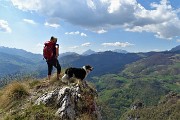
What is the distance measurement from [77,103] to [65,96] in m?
0.92

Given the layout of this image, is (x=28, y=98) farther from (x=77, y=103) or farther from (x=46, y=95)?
(x=77, y=103)

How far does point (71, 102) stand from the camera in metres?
15.7

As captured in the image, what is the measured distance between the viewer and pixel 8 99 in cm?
1717

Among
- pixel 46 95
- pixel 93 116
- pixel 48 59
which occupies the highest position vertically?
pixel 48 59

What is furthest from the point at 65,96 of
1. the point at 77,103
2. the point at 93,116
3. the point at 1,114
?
the point at 1,114

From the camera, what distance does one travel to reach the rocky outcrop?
14.9 meters

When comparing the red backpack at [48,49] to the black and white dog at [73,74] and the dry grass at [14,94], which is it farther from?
the dry grass at [14,94]

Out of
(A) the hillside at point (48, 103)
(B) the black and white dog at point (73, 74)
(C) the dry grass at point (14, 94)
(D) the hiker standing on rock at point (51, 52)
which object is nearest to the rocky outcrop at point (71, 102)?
(A) the hillside at point (48, 103)

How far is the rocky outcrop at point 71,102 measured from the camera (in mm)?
14875

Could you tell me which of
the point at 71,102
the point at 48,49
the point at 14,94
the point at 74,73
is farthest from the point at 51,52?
the point at 71,102

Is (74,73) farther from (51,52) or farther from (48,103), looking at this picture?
(48,103)

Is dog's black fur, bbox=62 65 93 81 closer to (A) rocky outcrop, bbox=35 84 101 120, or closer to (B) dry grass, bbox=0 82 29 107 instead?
(A) rocky outcrop, bbox=35 84 101 120

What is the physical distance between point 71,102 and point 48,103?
1.22 meters

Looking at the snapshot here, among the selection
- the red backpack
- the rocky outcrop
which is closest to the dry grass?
the rocky outcrop
